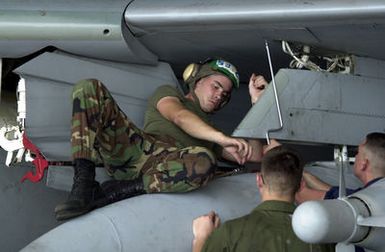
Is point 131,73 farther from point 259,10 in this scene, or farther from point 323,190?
point 323,190

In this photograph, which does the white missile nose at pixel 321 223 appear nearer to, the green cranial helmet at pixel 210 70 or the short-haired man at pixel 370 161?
the short-haired man at pixel 370 161

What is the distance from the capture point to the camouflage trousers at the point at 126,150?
381cm

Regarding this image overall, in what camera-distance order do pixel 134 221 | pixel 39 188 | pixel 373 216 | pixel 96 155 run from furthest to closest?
pixel 39 188 → pixel 96 155 → pixel 134 221 → pixel 373 216

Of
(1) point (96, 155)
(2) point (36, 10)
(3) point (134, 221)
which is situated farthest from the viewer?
(2) point (36, 10)

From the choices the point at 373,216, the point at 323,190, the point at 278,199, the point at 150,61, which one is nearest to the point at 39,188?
the point at 150,61

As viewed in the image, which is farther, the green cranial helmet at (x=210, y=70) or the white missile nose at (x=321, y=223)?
the green cranial helmet at (x=210, y=70)

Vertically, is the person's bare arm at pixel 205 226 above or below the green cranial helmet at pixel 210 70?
below

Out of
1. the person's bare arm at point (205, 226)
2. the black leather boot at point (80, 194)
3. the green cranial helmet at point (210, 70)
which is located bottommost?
the person's bare arm at point (205, 226)

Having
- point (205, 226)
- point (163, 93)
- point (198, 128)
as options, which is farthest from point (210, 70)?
point (205, 226)

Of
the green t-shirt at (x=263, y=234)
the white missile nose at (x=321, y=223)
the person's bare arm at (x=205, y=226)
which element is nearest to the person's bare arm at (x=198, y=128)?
the person's bare arm at (x=205, y=226)

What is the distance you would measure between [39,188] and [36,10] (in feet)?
3.94

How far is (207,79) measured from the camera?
443cm

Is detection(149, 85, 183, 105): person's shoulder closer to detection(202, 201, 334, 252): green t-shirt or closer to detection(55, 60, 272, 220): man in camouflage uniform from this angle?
detection(55, 60, 272, 220): man in camouflage uniform

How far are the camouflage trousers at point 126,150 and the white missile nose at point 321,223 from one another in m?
1.21
